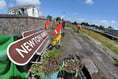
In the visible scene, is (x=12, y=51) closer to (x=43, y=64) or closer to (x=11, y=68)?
(x=11, y=68)

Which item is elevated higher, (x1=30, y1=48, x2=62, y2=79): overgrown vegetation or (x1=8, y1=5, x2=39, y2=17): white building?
(x1=8, y1=5, x2=39, y2=17): white building

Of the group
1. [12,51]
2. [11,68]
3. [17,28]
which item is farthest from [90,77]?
[17,28]

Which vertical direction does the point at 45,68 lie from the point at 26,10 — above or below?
below

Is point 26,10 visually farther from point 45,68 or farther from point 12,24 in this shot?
point 45,68

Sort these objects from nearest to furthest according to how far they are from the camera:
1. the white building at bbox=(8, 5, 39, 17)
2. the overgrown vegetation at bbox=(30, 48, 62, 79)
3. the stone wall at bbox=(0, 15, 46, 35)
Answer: the overgrown vegetation at bbox=(30, 48, 62, 79)
the stone wall at bbox=(0, 15, 46, 35)
the white building at bbox=(8, 5, 39, 17)

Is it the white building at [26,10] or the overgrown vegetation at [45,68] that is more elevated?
the white building at [26,10]

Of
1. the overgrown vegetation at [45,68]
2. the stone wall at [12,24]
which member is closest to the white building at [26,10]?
the stone wall at [12,24]

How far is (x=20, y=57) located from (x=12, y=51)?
0.17 metres

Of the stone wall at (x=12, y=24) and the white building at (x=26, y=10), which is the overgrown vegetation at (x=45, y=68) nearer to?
the stone wall at (x=12, y=24)

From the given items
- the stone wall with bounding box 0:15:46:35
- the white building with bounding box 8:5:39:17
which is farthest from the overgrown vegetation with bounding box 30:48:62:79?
the white building with bounding box 8:5:39:17

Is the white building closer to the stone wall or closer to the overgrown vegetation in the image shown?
the stone wall

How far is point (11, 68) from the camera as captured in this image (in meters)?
2.21

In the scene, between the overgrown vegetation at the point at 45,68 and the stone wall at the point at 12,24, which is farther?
the stone wall at the point at 12,24

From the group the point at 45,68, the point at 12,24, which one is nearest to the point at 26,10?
the point at 12,24
